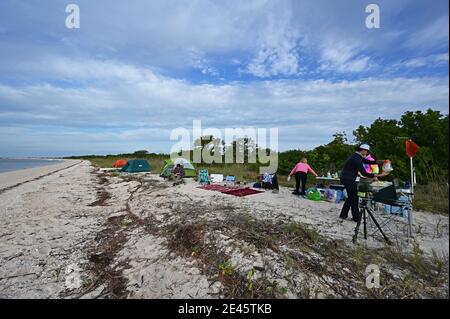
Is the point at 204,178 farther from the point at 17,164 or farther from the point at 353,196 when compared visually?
the point at 17,164

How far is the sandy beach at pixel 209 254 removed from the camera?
3.12 m

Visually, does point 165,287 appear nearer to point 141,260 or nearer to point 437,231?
point 141,260

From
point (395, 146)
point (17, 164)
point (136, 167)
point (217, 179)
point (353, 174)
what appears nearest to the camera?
point (353, 174)

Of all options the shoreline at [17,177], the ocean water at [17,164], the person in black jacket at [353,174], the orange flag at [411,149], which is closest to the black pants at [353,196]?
the person in black jacket at [353,174]

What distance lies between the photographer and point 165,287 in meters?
3.22

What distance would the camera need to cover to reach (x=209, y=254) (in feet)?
13.0

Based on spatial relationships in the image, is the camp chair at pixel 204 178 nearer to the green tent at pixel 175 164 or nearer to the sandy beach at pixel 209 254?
the green tent at pixel 175 164

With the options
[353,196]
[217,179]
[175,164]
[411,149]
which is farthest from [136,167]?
[411,149]

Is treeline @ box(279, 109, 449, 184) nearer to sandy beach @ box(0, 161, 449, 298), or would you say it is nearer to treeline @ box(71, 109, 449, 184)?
treeline @ box(71, 109, 449, 184)

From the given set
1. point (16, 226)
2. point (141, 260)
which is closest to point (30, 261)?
point (141, 260)

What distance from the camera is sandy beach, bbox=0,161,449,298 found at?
312 centimetres

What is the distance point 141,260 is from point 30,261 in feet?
6.91

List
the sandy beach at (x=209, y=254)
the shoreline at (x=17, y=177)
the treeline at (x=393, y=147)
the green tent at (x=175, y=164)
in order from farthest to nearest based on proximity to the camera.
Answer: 1. the shoreline at (x=17, y=177)
2. the green tent at (x=175, y=164)
3. the treeline at (x=393, y=147)
4. the sandy beach at (x=209, y=254)

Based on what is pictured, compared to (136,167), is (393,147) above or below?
above
